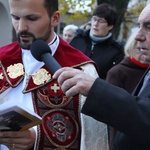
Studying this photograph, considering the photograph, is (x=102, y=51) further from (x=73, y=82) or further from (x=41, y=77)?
(x=73, y=82)

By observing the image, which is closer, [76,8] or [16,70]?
[16,70]

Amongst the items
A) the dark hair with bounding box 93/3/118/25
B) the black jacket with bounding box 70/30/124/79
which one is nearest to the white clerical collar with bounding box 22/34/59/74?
the black jacket with bounding box 70/30/124/79

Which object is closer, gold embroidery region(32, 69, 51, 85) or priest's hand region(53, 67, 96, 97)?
priest's hand region(53, 67, 96, 97)

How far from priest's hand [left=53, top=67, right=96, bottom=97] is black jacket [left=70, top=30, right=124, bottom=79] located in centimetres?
298

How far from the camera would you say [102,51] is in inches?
181

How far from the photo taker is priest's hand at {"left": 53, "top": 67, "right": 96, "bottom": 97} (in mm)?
A: 1461

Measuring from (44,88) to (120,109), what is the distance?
100 centimetres

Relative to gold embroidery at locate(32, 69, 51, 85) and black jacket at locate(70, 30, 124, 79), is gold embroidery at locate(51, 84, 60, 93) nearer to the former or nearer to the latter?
gold embroidery at locate(32, 69, 51, 85)

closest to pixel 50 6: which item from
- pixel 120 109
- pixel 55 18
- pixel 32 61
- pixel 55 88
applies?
pixel 55 18

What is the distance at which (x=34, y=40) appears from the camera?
87.6 inches

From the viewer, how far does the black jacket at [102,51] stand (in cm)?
449

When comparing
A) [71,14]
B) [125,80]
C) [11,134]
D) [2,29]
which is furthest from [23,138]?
[71,14]

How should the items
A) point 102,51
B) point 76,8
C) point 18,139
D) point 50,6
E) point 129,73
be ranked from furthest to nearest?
point 76,8, point 102,51, point 129,73, point 50,6, point 18,139

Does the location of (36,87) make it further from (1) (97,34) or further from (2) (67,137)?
(1) (97,34)
